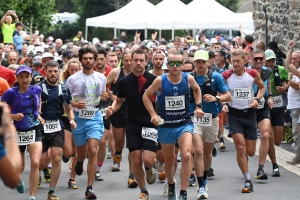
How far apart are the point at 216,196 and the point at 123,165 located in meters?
3.79

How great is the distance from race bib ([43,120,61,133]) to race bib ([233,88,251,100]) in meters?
2.66

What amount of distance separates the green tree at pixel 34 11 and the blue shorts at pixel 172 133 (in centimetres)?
1706

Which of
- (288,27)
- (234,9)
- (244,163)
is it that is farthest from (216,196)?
(234,9)

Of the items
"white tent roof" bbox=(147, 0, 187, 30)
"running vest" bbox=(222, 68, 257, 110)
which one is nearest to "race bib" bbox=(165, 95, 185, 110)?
"running vest" bbox=(222, 68, 257, 110)

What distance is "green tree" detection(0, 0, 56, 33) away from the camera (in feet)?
88.7

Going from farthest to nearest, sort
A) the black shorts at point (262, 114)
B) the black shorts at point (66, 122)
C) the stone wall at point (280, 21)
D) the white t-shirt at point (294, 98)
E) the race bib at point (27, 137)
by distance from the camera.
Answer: the stone wall at point (280, 21), the white t-shirt at point (294, 98), the black shorts at point (262, 114), the black shorts at point (66, 122), the race bib at point (27, 137)

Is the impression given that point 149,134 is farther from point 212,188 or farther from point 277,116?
point 277,116

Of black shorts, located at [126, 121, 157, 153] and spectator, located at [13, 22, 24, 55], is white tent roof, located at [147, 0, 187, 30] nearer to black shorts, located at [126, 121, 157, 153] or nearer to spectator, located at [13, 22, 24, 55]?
spectator, located at [13, 22, 24, 55]

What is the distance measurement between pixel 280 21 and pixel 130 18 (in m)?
15.7

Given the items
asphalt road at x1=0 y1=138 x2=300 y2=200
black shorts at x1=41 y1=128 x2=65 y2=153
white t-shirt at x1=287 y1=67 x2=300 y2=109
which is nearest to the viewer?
black shorts at x1=41 y1=128 x2=65 y2=153

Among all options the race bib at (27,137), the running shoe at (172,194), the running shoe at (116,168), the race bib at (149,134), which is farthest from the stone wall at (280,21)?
the race bib at (27,137)

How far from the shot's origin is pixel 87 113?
11.5m

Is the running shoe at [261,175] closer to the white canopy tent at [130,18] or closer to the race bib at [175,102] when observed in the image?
the race bib at [175,102]

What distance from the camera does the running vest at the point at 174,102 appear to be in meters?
10.2
